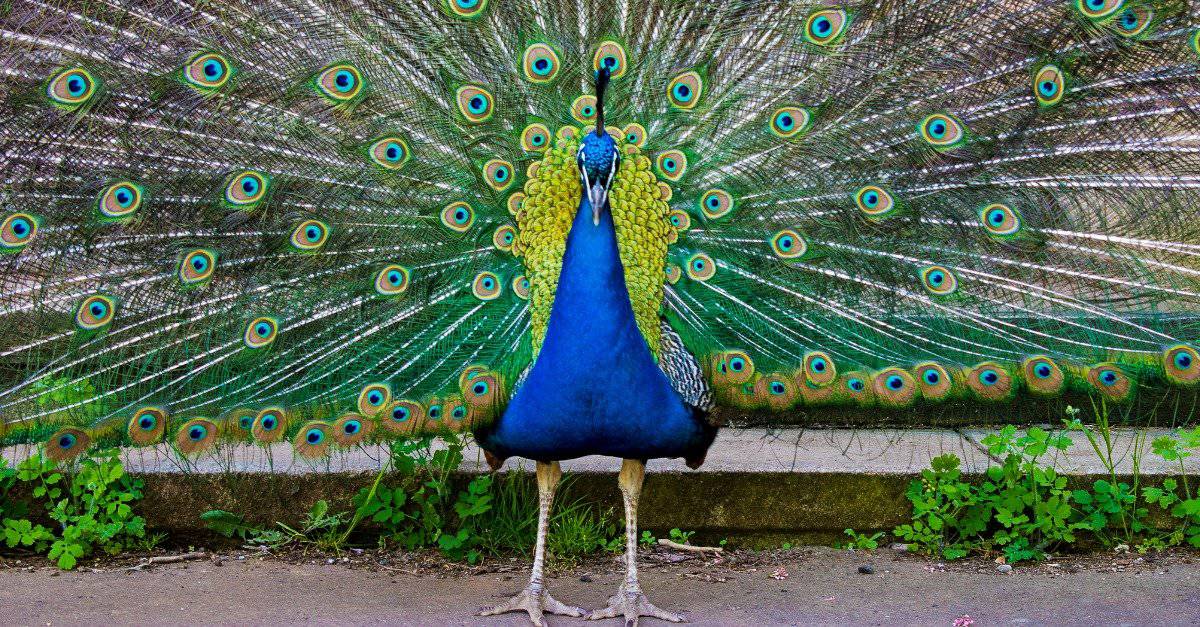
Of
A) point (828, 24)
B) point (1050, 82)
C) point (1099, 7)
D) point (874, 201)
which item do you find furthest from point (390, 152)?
point (1099, 7)

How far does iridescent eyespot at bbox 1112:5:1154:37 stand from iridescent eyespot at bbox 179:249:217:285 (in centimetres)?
265

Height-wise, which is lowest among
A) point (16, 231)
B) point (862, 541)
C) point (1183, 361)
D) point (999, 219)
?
A: point (862, 541)

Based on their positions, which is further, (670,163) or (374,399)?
(670,163)

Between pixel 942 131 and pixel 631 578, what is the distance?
1.58 m

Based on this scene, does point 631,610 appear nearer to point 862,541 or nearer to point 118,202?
point 862,541

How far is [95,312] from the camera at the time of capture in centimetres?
355

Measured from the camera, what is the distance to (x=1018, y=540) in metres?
4.03

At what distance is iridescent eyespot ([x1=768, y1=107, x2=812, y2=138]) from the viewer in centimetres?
366

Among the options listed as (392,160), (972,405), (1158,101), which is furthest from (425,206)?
(1158,101)

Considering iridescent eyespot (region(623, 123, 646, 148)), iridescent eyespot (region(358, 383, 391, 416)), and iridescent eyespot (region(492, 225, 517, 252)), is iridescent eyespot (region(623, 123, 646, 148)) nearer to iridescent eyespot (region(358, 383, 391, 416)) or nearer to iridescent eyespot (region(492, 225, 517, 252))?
iridescent eyespot (region(492, 225, 517, 252))

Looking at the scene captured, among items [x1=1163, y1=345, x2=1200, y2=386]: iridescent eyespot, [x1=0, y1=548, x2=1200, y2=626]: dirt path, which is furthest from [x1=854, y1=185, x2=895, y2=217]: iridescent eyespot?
[x1=0, y1=548, x2=1200, y2=626]: dirt path

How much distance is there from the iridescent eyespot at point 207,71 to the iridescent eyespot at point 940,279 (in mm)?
2078

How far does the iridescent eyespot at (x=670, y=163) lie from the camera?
142 inches

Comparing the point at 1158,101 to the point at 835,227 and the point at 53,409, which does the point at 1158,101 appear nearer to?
the point at 835,227
